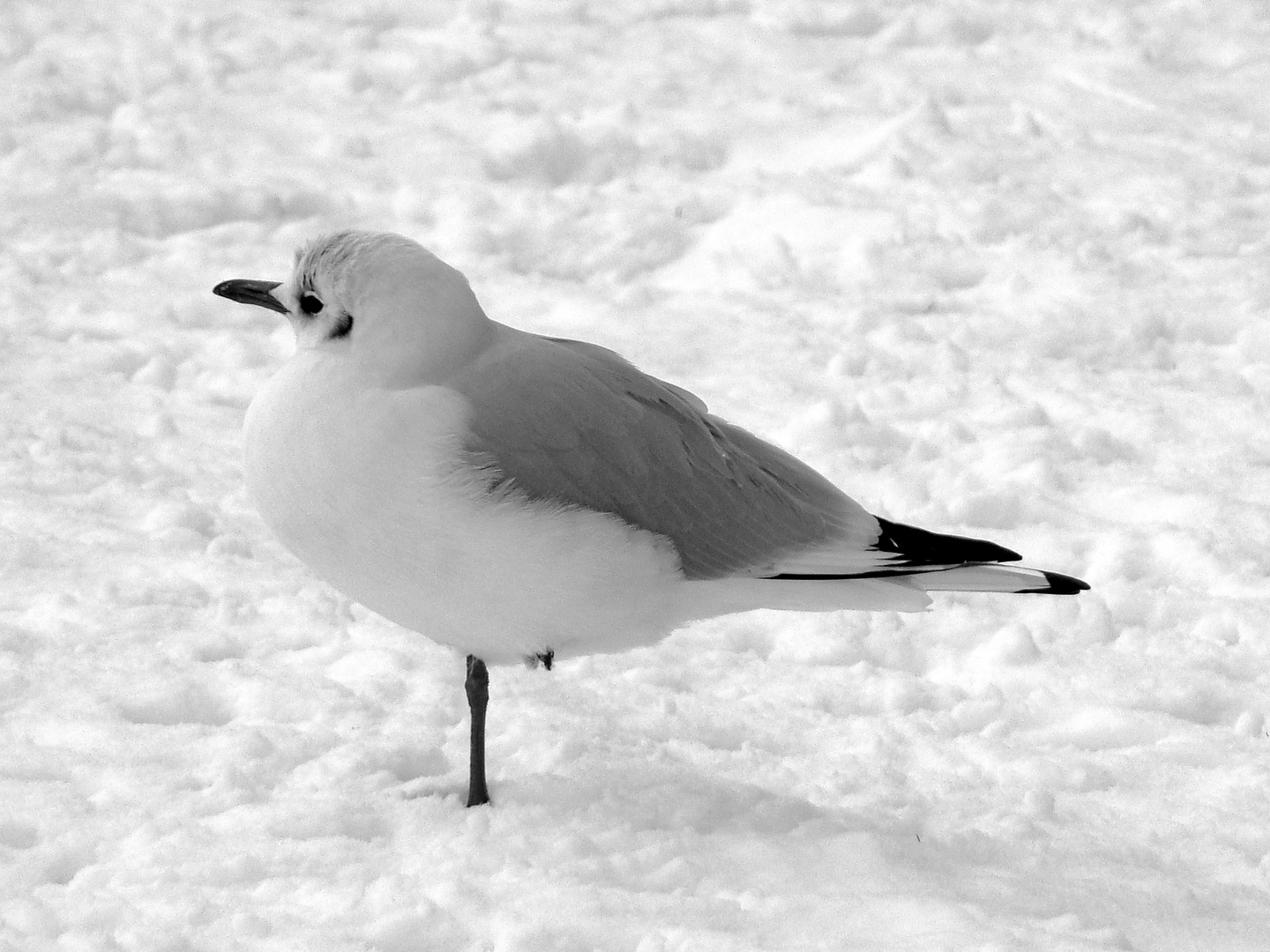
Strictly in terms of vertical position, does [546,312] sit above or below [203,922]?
above

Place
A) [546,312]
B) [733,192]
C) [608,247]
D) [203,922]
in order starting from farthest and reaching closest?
[733,192] → [608,247] → [546,312] → [203,922]

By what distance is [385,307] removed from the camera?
3.46 m

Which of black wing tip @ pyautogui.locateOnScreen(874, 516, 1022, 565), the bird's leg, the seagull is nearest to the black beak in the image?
the seagull

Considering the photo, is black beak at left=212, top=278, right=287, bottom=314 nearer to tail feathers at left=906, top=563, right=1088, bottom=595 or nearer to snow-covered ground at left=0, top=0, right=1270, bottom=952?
snow-covered ground at left=0, top=0, right=1270, bottom=952

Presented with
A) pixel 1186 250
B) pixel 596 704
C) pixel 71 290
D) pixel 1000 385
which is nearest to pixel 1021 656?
pixel 596 704

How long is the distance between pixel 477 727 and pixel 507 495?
602mm

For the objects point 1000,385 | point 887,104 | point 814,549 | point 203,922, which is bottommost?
point 203,922

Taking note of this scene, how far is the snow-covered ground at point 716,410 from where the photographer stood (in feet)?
11.0

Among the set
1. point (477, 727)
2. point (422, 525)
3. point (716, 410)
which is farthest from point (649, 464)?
point (716, 410)

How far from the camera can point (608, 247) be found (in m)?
6.49

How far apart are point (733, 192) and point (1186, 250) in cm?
180

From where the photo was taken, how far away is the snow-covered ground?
3.36m

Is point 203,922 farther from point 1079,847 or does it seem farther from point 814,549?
point 1079,847

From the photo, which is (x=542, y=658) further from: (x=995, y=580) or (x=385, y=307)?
(x=995, y=580)
